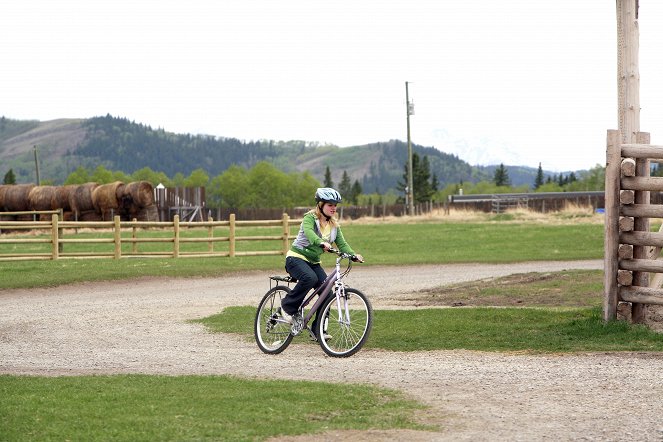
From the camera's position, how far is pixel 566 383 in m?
9.01

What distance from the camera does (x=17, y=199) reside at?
172ft

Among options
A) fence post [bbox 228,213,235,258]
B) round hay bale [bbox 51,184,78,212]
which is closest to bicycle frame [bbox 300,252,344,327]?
fence post [bbox 228,213,235,258]

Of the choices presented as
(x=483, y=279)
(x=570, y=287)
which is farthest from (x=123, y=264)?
(x=570, y=287)

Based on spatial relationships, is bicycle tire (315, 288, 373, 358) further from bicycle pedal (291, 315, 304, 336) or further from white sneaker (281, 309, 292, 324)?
white sneaker (281, 309, 292, 324)

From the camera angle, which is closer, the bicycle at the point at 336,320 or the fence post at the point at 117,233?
the bicycle at the point at 336,320

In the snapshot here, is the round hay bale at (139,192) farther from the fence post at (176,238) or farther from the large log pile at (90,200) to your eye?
the fence post at (176,238)

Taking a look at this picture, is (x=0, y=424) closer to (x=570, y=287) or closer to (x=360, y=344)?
(x=360, y=344)

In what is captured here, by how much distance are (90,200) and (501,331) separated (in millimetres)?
40273

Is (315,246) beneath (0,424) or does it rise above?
above

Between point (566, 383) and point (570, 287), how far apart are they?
11.0 m

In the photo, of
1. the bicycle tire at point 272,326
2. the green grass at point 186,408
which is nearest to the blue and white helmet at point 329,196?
the bicycle tire at point 272,326

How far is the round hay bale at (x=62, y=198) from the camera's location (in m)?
51.3

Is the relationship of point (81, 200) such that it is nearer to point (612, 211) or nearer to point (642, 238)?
point (612, 211)

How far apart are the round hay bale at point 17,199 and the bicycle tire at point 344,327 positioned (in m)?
43.8
